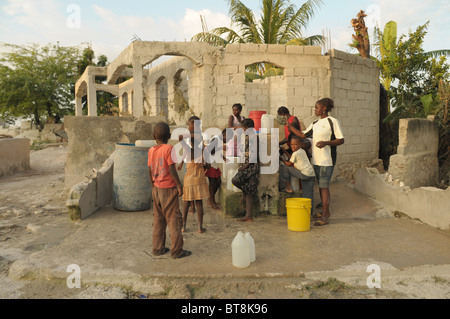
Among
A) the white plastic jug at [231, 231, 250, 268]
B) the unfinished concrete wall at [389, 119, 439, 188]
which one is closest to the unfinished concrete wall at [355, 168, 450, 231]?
the unfinished concrete wall at [389, 119, 439, 188]

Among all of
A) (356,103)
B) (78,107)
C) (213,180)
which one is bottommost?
(213,180)

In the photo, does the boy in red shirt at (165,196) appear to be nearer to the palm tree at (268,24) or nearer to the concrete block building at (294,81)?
the concrete block building at (294,81)

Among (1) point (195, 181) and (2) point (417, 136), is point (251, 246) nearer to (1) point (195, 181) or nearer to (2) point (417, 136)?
(1) point (195, 181)

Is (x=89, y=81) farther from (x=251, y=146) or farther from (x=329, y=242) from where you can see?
(x=329, y=242)

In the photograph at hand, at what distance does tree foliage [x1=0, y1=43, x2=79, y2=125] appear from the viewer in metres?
22.7

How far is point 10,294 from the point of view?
10.4ft

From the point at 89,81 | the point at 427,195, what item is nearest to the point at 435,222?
the point at 427,195

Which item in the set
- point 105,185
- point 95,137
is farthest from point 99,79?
point 105,185

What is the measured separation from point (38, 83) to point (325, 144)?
22960 mm

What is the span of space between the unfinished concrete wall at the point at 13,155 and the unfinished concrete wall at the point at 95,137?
5454 millimetres

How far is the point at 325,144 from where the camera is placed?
501 centimetres

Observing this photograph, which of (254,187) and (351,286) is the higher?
(254,187)

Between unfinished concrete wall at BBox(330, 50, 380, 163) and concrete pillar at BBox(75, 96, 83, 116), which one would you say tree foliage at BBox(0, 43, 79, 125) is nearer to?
concrete pillar at BBox(75, 96, 83, 116)
